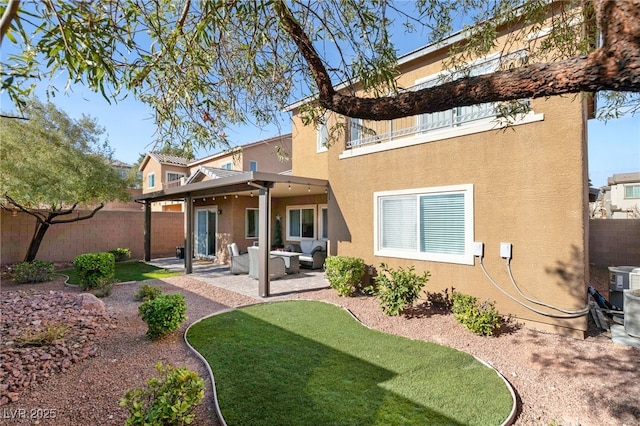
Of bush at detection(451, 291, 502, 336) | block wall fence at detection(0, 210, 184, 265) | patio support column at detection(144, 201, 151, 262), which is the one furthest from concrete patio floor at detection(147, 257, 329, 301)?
bush at detection(451, 291, 502, 336)

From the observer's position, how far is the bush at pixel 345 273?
8693 millimetres

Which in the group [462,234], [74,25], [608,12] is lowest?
[462,234]

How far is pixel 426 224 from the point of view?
7.93 m

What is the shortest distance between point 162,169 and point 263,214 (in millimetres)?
22664

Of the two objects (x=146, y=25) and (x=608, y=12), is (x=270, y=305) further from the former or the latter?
(x=608, y=12)

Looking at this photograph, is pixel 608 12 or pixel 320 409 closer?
pixel 608 12

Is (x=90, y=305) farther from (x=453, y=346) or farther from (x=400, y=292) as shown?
(x=453, y=346)

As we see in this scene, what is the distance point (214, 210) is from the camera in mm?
16688

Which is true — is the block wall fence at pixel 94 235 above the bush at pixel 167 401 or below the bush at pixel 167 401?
above

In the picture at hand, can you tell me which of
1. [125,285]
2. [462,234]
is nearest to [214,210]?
[125,285]

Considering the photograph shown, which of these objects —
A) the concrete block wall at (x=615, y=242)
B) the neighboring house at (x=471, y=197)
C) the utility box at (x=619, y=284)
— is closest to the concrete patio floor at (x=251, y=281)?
the neighboring house at (x=471, y=197)

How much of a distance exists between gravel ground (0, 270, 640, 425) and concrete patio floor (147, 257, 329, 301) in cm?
269

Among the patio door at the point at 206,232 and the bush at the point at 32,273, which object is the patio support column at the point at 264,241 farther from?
the patio door at the point at 206,232

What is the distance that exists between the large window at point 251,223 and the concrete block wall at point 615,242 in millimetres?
15183
